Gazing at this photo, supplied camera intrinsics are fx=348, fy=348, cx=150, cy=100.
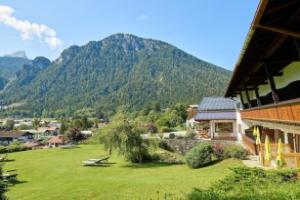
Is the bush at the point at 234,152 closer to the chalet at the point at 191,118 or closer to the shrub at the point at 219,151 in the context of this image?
the shrub at the point at 219,151

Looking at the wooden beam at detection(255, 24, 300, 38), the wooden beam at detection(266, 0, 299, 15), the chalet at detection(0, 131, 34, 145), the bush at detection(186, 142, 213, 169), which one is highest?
the wooden beam at detection(266, 0, 299, 15)

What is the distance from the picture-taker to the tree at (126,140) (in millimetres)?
31234

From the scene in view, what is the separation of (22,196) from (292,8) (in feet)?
59.1

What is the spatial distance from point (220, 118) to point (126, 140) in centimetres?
1248

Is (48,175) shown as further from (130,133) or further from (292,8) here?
(292,8)

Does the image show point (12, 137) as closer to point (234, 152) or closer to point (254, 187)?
point (234, 152)

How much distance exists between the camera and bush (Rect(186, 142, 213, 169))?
82.2 ft

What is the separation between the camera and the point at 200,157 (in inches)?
985

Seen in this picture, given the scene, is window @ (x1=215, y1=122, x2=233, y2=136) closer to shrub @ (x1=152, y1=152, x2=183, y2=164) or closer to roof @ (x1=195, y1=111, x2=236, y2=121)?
roof @ (x1=195, y1=111, x2=236, y2=121)

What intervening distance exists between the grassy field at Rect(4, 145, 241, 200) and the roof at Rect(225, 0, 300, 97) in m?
5.30

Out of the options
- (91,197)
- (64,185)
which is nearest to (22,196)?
(64,185)

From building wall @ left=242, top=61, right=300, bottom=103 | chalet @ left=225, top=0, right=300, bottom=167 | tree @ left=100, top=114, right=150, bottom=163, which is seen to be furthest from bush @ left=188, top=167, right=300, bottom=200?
tree @ left=100, top=114, right=150, bottom=163

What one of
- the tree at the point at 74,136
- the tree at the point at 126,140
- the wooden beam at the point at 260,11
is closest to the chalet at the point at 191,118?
the tree at the point at 74,136

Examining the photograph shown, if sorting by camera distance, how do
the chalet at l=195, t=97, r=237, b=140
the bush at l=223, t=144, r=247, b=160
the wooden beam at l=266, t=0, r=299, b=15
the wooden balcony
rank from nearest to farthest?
the wooden beam at l=266, t=0, r=299, b=15 → the wooden balcony → the bush at l=223, t=144, r=247, b=160 → the chalet at l=195, t=97, r=237, b=140
